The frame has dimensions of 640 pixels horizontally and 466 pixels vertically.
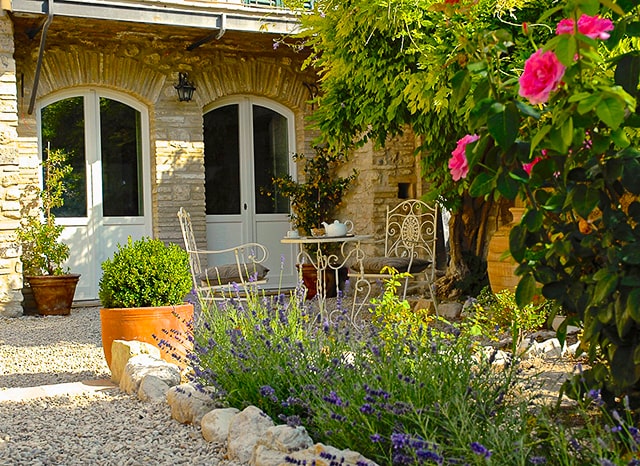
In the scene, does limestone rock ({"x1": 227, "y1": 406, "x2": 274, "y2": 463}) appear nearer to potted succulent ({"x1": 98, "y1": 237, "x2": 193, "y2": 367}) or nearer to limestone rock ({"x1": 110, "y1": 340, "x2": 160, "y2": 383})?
limestone rock ({"x1": 110, "y1": 340, "x2": 160, "y2": 383})

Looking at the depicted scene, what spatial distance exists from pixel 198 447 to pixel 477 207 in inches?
208

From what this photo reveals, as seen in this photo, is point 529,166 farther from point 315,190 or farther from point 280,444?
point 315,190

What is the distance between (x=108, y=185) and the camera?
29.1ft

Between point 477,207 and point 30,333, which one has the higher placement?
point 477,207

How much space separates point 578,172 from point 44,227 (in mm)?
6853

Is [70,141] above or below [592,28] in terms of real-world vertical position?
above

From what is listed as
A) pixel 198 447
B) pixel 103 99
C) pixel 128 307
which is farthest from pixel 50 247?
pixel 198 447

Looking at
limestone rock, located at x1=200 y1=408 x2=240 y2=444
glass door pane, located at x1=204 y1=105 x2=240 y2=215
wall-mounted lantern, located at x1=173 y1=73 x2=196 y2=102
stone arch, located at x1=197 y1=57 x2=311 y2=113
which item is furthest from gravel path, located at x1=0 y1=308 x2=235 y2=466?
stone arch, located at x1=197 y1=57 x2=311 y2=113

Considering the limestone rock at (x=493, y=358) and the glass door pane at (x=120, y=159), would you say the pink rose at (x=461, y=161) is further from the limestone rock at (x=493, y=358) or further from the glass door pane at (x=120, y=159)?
the glass door pane at (x=120, y=159)

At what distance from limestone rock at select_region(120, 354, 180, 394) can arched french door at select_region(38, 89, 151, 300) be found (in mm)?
4792

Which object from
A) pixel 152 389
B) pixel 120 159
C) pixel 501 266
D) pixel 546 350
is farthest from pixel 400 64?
pixel 120 159

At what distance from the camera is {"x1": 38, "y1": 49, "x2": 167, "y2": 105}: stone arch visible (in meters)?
8.42

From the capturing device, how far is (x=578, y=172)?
6.45 ft

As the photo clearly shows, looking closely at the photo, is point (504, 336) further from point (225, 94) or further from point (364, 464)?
point (225, 94)
